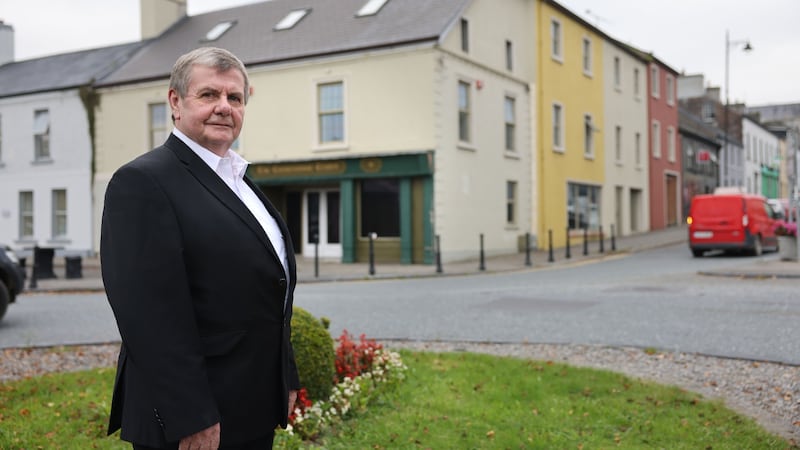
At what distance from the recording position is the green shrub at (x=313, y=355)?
513cm

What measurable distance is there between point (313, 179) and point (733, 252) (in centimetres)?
1269

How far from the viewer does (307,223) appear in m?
23.8

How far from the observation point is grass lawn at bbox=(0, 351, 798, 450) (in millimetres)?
4578

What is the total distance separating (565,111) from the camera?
2770 centimetres

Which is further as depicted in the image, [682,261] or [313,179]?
[313,179]

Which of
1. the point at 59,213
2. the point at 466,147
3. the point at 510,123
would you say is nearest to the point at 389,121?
the point at 466,147

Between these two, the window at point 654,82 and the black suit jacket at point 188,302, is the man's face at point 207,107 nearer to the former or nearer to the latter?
the black suit jacket at point 188,302

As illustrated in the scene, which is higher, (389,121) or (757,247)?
(389,121)

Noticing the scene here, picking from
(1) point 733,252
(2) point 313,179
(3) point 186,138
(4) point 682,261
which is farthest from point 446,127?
(3) point 186,138

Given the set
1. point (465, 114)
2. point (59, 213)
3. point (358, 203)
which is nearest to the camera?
point (358, 203)

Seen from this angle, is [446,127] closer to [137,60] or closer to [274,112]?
[274,112]

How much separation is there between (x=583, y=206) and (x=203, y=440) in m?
28.1

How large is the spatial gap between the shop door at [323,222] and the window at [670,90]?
882 inches

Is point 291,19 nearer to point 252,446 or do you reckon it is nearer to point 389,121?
point 389,121
